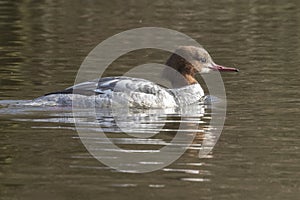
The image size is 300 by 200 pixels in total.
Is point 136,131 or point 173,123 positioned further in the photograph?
point 173,123

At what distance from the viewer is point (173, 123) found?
37.7 feet

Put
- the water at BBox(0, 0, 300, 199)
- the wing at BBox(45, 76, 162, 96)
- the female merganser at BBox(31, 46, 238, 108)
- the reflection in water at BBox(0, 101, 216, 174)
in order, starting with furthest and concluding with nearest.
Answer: the wing at BBox(45, 76, 162, 96) → the female merganser at BBox(31, 46, 238, 108) → the reflection in water at BBox(0, 101, 216, 174) → the water at BBox(0, 0, 300, 199)

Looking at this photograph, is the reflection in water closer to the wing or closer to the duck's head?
the wing

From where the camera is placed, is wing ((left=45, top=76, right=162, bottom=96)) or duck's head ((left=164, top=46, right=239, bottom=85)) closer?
wing ((left=45, top=76, right=162, bottom=96))

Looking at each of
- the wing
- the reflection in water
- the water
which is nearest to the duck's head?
the water

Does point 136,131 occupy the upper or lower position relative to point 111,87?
upper

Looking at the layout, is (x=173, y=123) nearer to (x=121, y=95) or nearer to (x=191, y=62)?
(x=121, y=95)

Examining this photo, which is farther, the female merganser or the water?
the female merganser

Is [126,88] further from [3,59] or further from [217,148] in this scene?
[3,59]

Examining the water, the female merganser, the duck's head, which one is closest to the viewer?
the water

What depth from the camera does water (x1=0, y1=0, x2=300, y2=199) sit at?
26.9ft

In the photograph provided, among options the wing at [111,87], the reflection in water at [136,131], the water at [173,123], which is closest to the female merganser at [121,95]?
the wing at [111,87]

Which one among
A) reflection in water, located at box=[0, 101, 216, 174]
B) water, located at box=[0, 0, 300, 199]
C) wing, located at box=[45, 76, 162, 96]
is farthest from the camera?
wing, located at box=[45, 76, 162, 96]

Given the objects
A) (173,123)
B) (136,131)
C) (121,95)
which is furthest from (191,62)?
(136,131)
